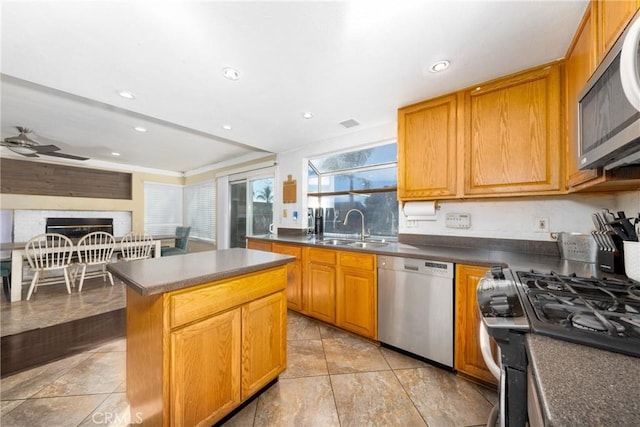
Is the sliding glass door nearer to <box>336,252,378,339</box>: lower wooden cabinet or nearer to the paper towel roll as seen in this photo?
<box>336,252,378,339</box>: lower wooden cabinet

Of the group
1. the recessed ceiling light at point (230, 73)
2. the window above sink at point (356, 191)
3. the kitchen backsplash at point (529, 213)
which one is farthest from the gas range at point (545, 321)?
the recessed ceiling light at point (230, 73)

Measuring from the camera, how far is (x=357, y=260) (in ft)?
7.01

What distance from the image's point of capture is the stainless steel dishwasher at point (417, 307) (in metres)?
1.69

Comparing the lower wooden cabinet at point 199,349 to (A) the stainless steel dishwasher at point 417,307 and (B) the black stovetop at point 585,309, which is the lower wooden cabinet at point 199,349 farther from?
(B) the black stovetop at point 585,309

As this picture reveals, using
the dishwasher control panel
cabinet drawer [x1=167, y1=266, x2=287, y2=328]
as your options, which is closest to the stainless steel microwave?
the dishwasher control panel

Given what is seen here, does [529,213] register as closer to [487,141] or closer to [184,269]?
[487,141]

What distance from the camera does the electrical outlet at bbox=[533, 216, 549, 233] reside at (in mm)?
1765

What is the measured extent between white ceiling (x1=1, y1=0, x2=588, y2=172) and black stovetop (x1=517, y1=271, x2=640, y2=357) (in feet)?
4.44

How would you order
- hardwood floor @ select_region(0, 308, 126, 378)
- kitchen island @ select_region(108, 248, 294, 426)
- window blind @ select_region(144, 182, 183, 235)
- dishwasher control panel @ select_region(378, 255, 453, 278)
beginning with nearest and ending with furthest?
kitchen island @ select_region(108, 248, 294, 426)
dishwasher control panel @ select_region(378, 255, 453, 278)
hardwood floor @ select_region(0, 308, 126, 378)
window blind @ select_region(144, 182, 183, 235)

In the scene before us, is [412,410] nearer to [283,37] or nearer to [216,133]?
[283,37]

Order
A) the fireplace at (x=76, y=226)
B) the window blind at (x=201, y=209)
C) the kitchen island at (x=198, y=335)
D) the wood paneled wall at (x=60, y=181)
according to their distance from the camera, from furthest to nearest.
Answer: the window blind at (x=201, y=209)
the fireplace at (x=76, y=226)
the wood paneled wall at (x=60, y=181)
the kitchen island at (x=198, y=335)

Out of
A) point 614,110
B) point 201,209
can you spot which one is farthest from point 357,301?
point 201,209

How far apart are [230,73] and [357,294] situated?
2086 mm
